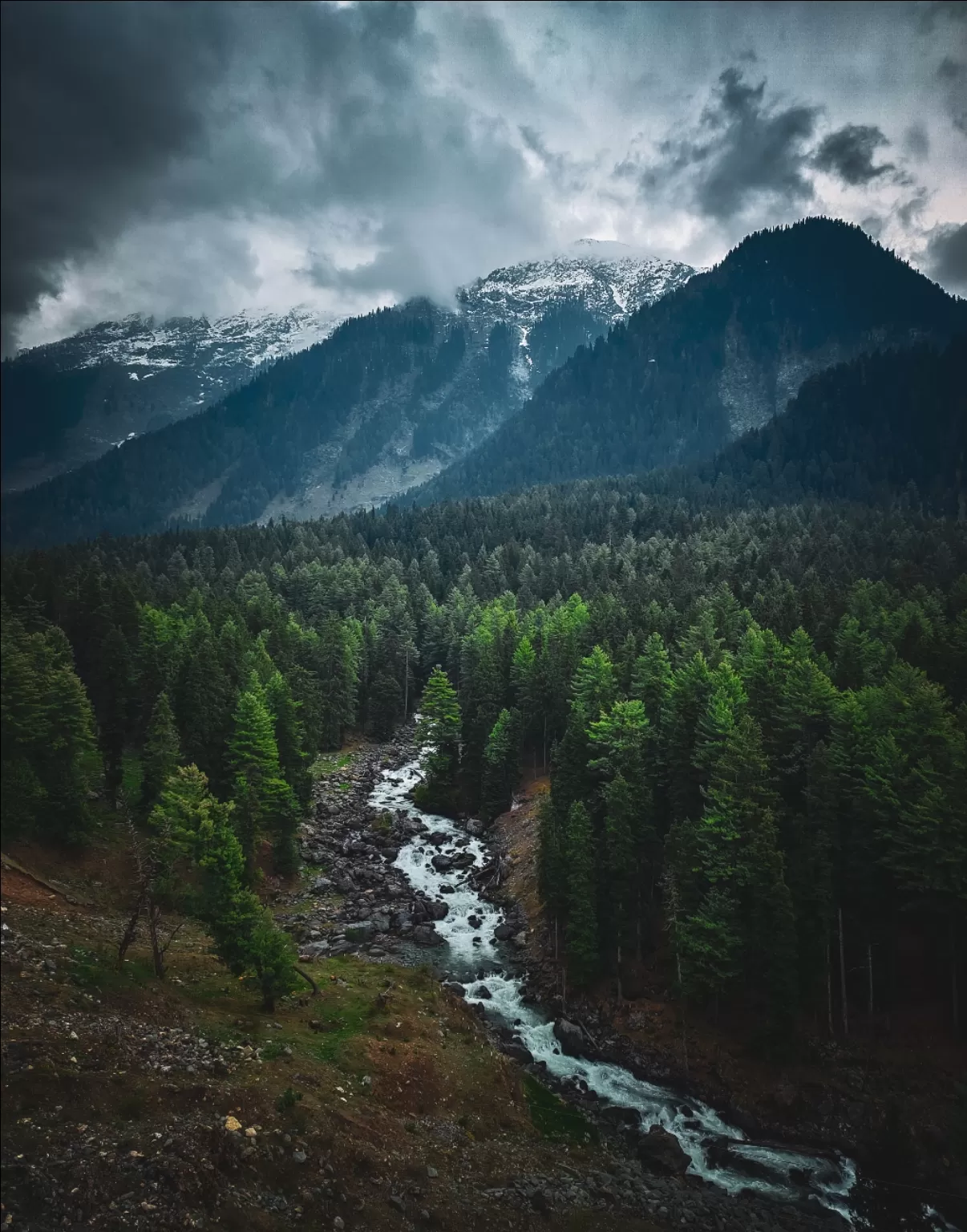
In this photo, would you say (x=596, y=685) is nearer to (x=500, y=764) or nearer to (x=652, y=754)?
(x=652, y=754)

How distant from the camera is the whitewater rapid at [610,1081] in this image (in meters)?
35.4

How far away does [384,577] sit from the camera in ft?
540

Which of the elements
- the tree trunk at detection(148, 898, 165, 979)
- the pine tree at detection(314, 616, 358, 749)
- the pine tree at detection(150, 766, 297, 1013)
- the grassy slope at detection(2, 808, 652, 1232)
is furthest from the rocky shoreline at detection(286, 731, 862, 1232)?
the tree trunk at detection(148, 898, 165, 979)

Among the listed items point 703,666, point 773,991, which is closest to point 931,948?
point 773,991

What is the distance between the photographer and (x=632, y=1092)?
41719mm

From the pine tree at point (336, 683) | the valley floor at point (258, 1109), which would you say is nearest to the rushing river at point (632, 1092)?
the valley floor at point (258, 1109)

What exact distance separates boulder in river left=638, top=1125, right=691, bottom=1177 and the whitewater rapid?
90 cm

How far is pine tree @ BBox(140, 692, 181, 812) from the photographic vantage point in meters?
53.3

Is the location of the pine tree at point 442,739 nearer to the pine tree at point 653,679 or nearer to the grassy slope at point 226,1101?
the pine tree at point 653,679

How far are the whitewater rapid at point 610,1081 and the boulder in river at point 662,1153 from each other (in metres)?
0.90

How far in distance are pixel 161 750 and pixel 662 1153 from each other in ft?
141

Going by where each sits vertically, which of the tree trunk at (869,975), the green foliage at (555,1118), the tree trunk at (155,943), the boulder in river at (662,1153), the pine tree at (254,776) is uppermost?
the pine tree at (254,776)

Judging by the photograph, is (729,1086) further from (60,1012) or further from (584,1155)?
(60,1012)

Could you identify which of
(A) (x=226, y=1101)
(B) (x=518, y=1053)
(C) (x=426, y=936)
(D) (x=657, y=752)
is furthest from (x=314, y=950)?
(D) (x=657, y=752)
